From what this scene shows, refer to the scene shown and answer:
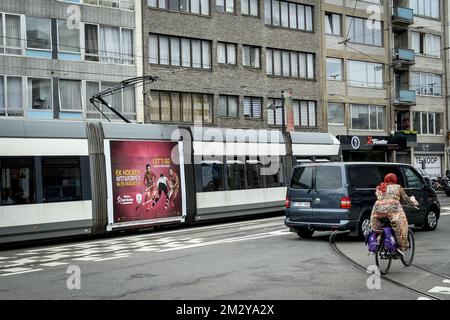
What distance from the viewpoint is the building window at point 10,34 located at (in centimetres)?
2867

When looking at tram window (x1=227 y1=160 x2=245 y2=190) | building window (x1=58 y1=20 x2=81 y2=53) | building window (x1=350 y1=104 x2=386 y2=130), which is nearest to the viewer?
tram window (x1=227 y1=160 x2=245 y2=190)

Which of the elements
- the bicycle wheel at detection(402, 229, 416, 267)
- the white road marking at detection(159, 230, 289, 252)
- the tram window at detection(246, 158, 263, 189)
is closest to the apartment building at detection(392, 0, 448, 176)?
the tram window at detection(246, 158, 263, 189)

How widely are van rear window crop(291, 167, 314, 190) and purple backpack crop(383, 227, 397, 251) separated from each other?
184 inches

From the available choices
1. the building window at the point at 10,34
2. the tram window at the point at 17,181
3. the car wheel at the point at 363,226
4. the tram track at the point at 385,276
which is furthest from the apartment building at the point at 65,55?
the car wheel at the point at 363,226

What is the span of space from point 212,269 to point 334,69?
1452 inches

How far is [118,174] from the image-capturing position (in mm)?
17203

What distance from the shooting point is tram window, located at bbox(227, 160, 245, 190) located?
21.1 m

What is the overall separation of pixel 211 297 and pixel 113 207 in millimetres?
9758

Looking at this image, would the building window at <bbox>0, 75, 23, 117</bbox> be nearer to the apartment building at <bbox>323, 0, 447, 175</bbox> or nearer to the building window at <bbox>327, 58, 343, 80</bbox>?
the apartment building at <bbox>323, 0, 447, 175</bbox>

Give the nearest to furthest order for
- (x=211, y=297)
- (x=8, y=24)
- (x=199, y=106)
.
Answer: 1. (x=211, y=297)
2. (x=8, y=24)
3. (x=199, y=106)

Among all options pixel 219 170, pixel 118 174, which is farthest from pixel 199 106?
pixel 118 174

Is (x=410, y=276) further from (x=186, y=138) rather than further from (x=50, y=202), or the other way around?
(x=186, y=138)

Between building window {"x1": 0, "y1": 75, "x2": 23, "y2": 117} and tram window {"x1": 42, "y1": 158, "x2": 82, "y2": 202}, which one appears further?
building window {"x1": 0, "y1": 75, "x2": 23, "y2": 117}
